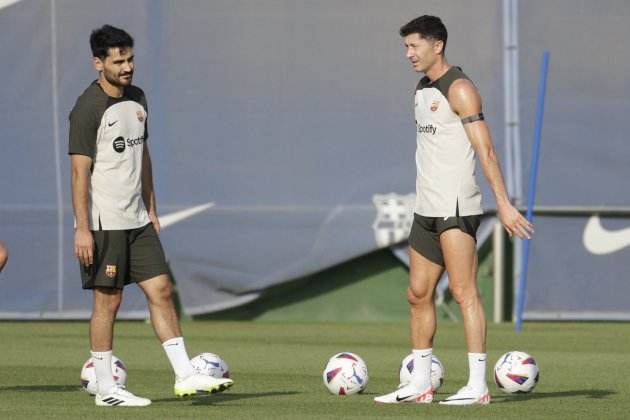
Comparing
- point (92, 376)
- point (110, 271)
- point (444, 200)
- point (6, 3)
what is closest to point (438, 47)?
point (444, 200)

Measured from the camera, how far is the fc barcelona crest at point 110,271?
8.24 meters

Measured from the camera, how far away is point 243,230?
17.1 meters

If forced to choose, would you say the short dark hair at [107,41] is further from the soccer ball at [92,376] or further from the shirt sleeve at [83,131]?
the soccer ball at [92,376]

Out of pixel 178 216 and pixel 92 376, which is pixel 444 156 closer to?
pixel 92 376

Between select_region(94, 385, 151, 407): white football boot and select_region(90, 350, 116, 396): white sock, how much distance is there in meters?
0.04

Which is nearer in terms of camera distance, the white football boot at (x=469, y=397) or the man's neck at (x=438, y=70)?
the white football boot at (x=469, y=397)

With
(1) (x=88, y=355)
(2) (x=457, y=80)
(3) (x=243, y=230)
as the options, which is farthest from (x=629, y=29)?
(2) (x=457, y=80)

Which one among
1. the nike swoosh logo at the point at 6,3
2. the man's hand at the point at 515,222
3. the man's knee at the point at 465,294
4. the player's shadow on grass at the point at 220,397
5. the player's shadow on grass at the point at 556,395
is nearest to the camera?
the man's hand at the point at 515,222

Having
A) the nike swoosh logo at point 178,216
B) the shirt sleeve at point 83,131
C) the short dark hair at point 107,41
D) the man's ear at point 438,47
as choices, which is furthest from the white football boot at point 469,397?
the nike swoosh logo at point 178,216

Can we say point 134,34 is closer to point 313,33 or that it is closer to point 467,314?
point 313,33

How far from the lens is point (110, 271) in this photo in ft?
27.0

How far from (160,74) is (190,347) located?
4618 mm

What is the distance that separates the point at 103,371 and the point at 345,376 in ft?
4.68

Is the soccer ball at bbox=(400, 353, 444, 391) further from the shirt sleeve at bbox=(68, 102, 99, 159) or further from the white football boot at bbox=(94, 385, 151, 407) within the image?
the shirt sleeve at bbox=(68, 102, 99, 159)
